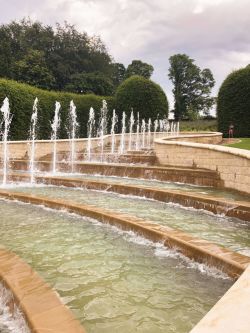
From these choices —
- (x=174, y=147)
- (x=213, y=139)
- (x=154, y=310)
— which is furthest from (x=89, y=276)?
(x=213, y=139)

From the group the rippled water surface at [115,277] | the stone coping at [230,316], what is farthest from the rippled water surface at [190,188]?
the stone coping at [230,316]

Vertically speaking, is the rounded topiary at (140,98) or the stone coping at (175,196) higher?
the rounded topiary at (140,98)

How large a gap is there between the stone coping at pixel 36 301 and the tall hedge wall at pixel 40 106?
17.5 m

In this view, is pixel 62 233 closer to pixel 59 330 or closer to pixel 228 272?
pixel 228 272

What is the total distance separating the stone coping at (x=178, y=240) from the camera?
4.04 meters

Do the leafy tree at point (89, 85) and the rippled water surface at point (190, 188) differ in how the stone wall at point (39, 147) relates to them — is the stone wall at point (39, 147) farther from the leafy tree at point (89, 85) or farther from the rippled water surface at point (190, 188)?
the leafy tree at point (89, 85)

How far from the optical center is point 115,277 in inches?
158

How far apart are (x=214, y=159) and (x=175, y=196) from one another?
324 cm

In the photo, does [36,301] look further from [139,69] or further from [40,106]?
[139,69]

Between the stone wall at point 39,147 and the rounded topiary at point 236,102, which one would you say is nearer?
the stone wall at point 39,147

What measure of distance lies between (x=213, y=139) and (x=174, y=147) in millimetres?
9317

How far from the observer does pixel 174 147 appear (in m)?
13.3

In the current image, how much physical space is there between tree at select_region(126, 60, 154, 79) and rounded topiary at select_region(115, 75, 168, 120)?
3464cm

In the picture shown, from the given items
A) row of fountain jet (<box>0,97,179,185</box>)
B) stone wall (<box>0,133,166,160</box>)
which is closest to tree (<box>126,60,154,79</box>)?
row of fountain jet (<box>0,97,179,185</box>)
